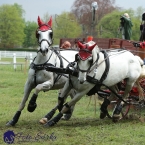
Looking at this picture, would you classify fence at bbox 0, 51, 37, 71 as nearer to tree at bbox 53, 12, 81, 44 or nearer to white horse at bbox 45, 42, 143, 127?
tree at bbox 53, 12, 81, 44

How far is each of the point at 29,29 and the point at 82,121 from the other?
75.8 metres

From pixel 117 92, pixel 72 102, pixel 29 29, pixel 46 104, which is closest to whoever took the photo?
pixel 72 102

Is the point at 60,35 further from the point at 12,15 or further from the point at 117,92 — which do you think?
the point at 117,92

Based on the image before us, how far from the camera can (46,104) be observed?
1105cm

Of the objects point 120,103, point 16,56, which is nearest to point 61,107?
point 120,103

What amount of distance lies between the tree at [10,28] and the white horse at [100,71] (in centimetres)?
6091

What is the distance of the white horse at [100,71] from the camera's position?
6.78m

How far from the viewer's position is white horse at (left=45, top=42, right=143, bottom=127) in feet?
22.2

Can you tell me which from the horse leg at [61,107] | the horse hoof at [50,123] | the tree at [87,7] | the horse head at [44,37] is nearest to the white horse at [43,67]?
the horse head at [44,37]

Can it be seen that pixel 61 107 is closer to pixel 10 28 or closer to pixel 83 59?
pixel 83 59

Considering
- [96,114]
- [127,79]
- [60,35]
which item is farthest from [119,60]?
[60,35]

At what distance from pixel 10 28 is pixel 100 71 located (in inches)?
2489

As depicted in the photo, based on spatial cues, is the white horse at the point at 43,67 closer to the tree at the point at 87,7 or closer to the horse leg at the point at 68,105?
the horse leg at the point at 68,105

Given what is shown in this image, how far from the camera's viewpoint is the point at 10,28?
2721 inches
